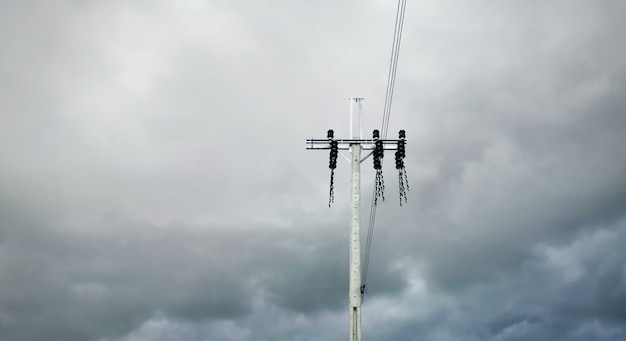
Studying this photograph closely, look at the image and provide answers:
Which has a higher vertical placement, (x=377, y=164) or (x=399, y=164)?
(x=399, y=164)

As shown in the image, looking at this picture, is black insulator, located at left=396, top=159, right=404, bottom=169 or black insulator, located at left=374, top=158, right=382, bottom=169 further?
black insulator, located at left=396, top=159, right=404, bottom=169

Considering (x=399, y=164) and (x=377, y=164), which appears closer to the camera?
(x=377, y=164)

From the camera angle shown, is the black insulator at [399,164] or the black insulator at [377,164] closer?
the black insulator at [377,164]

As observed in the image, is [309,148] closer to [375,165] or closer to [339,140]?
[339,140]

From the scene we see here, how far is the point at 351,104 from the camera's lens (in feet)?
95.9

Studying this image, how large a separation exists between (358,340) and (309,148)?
953 centimetres

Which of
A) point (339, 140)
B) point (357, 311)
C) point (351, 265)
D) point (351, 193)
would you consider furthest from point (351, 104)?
point (357, 311)

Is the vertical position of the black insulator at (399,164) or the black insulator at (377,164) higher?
the black insulator at (399,164)

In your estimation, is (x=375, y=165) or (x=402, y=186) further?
(x=402, y=186)

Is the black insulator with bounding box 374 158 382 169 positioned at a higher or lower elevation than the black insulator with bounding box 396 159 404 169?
lower

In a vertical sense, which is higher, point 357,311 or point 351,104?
point 351,104

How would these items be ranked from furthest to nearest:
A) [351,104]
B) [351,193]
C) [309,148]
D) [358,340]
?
[351,104] → [309,148] → [351,193] → [358,340]

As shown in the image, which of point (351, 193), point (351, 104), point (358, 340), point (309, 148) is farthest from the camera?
point (351, 104)

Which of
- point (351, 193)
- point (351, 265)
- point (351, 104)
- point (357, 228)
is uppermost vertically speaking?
point (351, 104)
